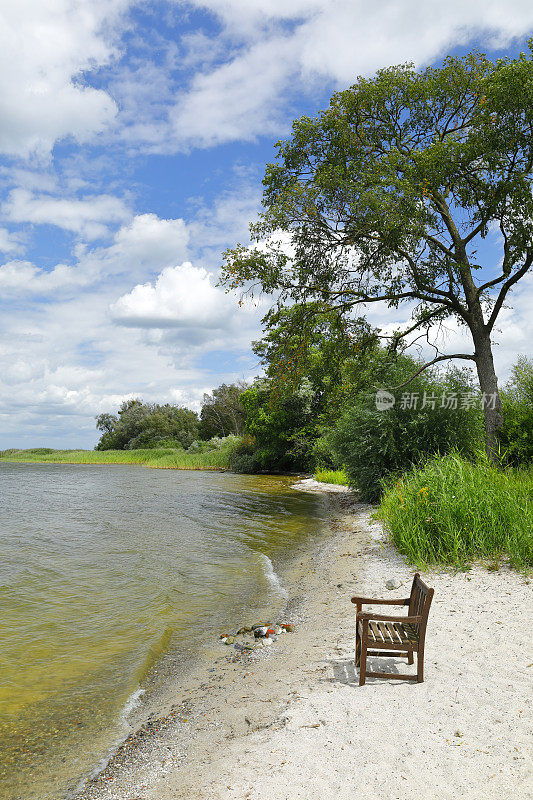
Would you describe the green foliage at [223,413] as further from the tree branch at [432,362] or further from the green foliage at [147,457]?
the tree branch at [432,362]

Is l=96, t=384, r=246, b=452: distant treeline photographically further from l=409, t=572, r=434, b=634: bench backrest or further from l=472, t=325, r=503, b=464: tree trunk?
l=409, t=572, r=434, b=634: bench backrest

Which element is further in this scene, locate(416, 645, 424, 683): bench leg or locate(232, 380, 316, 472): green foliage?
locate(232, 380, 316, 472): green foliage

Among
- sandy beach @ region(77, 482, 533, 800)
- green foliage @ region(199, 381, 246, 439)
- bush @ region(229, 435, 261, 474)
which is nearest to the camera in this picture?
sandy beach @ region(77, 482, 533, 800)

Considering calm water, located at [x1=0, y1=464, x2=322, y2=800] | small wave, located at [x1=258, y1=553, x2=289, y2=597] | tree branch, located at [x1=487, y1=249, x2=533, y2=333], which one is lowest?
calm water, located at [x1=0, y1=464, x2=322, y2=800]

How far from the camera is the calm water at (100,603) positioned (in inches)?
193

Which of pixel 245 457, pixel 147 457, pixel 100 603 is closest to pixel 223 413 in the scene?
pixel 147 457

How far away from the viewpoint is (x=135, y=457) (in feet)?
206

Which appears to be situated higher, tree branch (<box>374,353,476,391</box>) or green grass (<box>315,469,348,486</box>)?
tree branch (<box>374,353,476,391</box>)

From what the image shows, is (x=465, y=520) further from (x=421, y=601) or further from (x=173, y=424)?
(x=173, y=424)

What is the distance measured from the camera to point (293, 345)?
685 inches

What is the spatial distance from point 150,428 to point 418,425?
2620 inches

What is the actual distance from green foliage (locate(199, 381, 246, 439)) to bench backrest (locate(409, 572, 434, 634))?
5441 cm

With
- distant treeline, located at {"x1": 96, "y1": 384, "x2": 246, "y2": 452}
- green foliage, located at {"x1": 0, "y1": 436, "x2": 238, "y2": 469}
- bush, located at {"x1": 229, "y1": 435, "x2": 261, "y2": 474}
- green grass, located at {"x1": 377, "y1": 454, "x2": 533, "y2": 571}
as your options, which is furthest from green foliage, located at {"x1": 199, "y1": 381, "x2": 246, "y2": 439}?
green grass, located at {"x1": 377, "y1": 454, "x2": 533, "y2": 571}

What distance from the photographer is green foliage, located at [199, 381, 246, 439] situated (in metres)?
63.3
